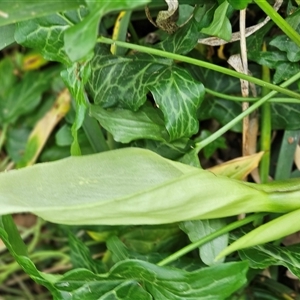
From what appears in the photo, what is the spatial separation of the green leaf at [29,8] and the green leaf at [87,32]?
0.05 meters

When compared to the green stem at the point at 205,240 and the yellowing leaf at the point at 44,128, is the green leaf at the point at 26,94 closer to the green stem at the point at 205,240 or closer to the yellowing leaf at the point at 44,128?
the yellowing leaf at the point at 44,128

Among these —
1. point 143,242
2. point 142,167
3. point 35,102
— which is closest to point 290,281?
point 143,242

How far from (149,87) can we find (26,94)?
36 cm

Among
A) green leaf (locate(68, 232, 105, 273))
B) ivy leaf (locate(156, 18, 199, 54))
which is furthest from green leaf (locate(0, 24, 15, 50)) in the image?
green leaf (locate(68, 232, 105, 273))

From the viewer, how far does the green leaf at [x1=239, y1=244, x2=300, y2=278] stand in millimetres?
574

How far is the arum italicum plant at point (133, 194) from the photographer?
0.52m

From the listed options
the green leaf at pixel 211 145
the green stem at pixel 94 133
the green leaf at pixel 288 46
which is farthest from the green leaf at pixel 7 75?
the green leaf at pixel 288 46

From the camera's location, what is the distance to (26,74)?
90 centimetres

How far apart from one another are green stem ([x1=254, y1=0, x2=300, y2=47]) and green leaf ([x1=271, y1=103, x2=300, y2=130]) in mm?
138

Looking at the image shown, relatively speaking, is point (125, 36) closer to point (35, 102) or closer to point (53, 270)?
point (35, 102)

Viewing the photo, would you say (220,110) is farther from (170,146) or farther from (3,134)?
(3,134)

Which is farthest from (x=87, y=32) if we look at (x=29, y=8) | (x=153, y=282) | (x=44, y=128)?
(x=44, y=128)

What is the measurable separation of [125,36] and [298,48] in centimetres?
22

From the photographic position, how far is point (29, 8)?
465 millimetres
